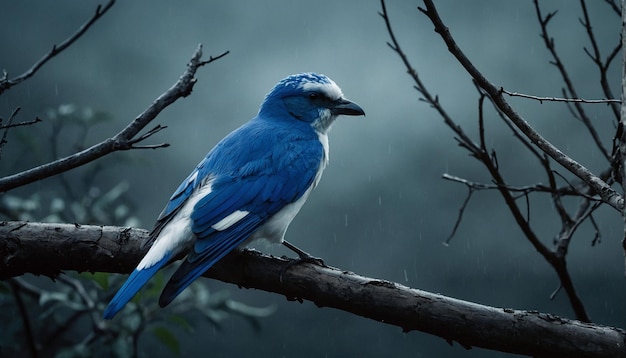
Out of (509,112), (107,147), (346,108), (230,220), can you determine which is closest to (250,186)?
(230,220)

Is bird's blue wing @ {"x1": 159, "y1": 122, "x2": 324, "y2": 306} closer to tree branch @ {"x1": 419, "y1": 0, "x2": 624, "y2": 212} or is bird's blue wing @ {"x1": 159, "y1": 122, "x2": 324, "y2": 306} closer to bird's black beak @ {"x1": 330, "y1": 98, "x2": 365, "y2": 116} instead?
bird's black beak @ {"x1": 330, "y1": 98, "x2": 365, "y2": 116}

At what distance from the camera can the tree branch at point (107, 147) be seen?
5.97 ft

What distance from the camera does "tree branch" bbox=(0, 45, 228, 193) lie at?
5.97ft

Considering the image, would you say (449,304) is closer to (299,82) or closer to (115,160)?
(299,82)

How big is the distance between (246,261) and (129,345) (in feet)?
4.26

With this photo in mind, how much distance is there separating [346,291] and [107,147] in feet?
2.42

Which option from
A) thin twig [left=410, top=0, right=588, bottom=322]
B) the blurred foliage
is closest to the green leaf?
the blurred foliage

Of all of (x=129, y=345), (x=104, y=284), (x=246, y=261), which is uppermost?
(x=246, y=261)

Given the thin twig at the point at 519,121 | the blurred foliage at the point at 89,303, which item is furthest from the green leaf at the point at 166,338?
the thin twig at the point at 519,121

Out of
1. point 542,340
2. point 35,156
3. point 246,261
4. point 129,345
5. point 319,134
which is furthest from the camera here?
point 35,156

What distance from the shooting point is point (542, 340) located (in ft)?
5.16

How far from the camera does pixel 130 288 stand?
1705 mm

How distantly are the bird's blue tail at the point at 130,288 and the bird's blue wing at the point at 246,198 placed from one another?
0.23 ft

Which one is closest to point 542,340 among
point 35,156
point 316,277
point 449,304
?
point 449,304
